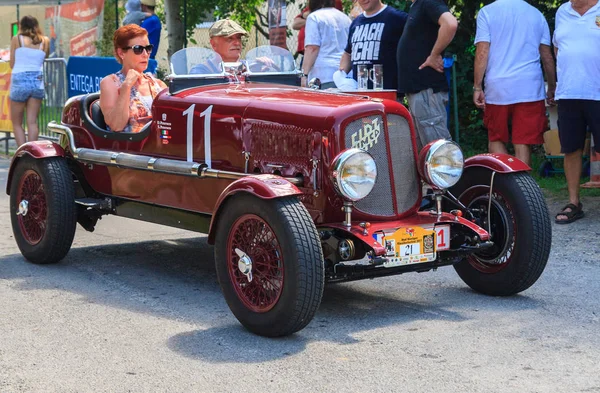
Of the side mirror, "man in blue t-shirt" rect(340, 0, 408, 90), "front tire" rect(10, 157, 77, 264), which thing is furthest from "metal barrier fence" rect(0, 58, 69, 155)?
the side mirror

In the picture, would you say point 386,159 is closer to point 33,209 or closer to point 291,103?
point 291,103

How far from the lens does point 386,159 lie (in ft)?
17.9

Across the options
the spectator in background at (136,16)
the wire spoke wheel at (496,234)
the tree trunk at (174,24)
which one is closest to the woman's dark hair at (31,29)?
the spectator in background at (136,16)

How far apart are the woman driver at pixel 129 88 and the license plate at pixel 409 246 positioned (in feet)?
7.48

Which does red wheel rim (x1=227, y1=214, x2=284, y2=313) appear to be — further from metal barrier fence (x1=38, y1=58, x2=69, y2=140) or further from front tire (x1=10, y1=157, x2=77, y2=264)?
metal barrier fence (x1=38, y1=58, x2=69, y2=140)

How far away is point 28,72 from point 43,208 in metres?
6.18

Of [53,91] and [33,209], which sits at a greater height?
[53,91]

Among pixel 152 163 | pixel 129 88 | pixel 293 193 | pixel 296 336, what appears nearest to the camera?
pixel 293 193

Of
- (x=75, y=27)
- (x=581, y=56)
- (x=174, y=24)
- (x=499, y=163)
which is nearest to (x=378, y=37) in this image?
(x=581, y=56)

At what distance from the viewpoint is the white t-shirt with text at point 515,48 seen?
825cm

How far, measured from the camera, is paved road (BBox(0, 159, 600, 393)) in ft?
14.0

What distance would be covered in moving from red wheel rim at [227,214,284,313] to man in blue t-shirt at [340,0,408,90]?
11.4 ft

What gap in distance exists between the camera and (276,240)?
4863mm

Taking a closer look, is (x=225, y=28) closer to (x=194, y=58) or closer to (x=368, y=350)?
(x=194, y=58)
